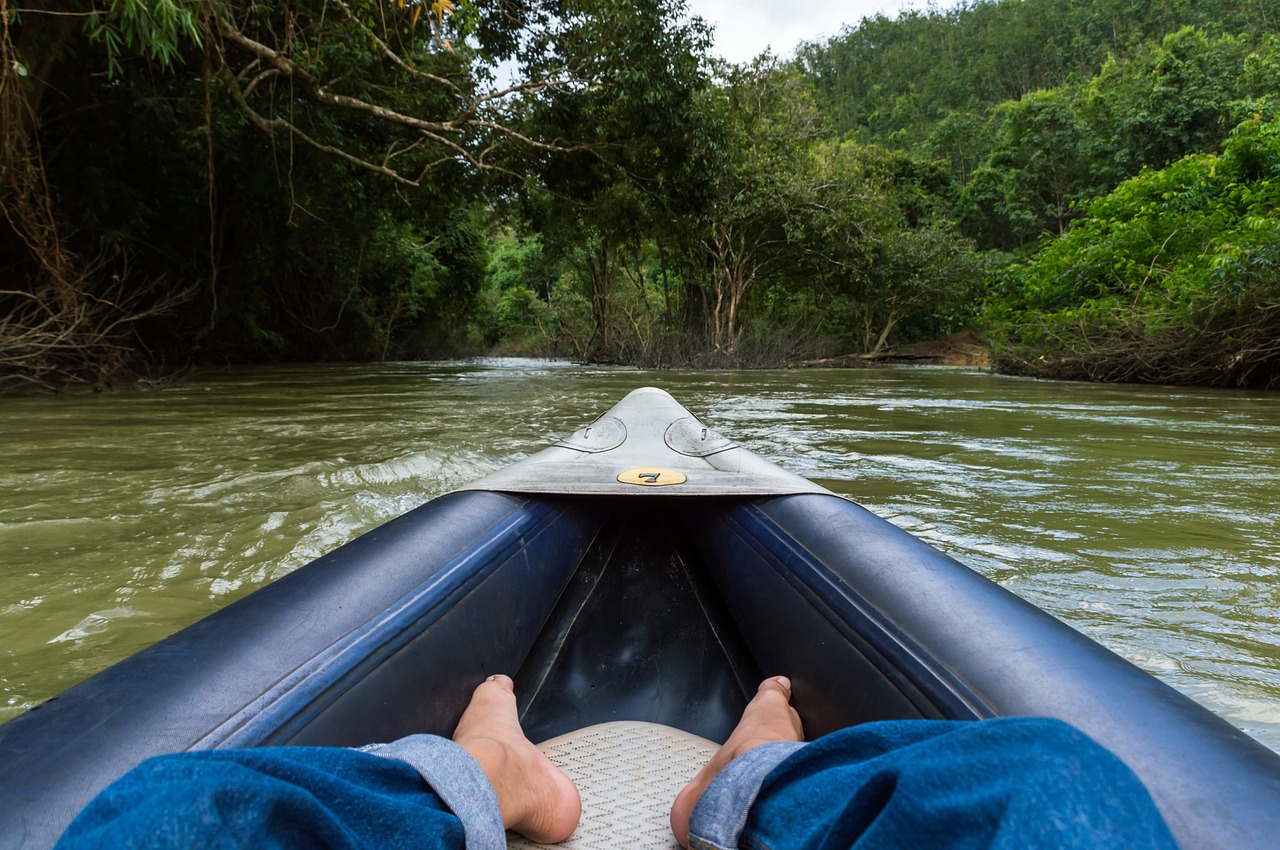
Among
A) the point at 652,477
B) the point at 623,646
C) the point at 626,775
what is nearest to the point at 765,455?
the point at 652,477

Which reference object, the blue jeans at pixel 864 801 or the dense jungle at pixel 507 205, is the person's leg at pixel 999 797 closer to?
the blue jeans at pixel 864 801

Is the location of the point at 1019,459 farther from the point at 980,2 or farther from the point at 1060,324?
the point at 980,2

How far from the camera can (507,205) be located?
10.0m

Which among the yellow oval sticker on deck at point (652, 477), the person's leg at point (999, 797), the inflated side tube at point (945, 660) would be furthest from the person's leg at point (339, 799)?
the yellow oval sticker on deck at point (652, 477)

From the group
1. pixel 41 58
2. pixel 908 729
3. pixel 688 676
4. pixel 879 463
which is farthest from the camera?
pixel 41 58

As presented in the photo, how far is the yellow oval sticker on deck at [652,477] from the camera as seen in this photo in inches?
70.9

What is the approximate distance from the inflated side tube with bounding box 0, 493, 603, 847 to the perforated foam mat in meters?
0.22

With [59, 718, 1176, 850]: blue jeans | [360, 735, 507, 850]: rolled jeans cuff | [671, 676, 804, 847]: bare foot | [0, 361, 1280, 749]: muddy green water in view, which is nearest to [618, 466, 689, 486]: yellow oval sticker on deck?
[671, 676, 804, 847]: bare foot

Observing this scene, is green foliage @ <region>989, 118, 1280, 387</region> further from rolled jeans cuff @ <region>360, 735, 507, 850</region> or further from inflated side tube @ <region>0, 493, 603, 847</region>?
rolled jeans cuff @ <region>360, 735, 507, 850</region>

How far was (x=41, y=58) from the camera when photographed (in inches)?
206

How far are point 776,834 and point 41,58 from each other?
716cm

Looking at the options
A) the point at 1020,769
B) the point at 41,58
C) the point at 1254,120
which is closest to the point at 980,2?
the point at 1254,120

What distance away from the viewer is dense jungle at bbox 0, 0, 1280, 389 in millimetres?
5734

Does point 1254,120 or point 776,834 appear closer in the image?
point 776,834
